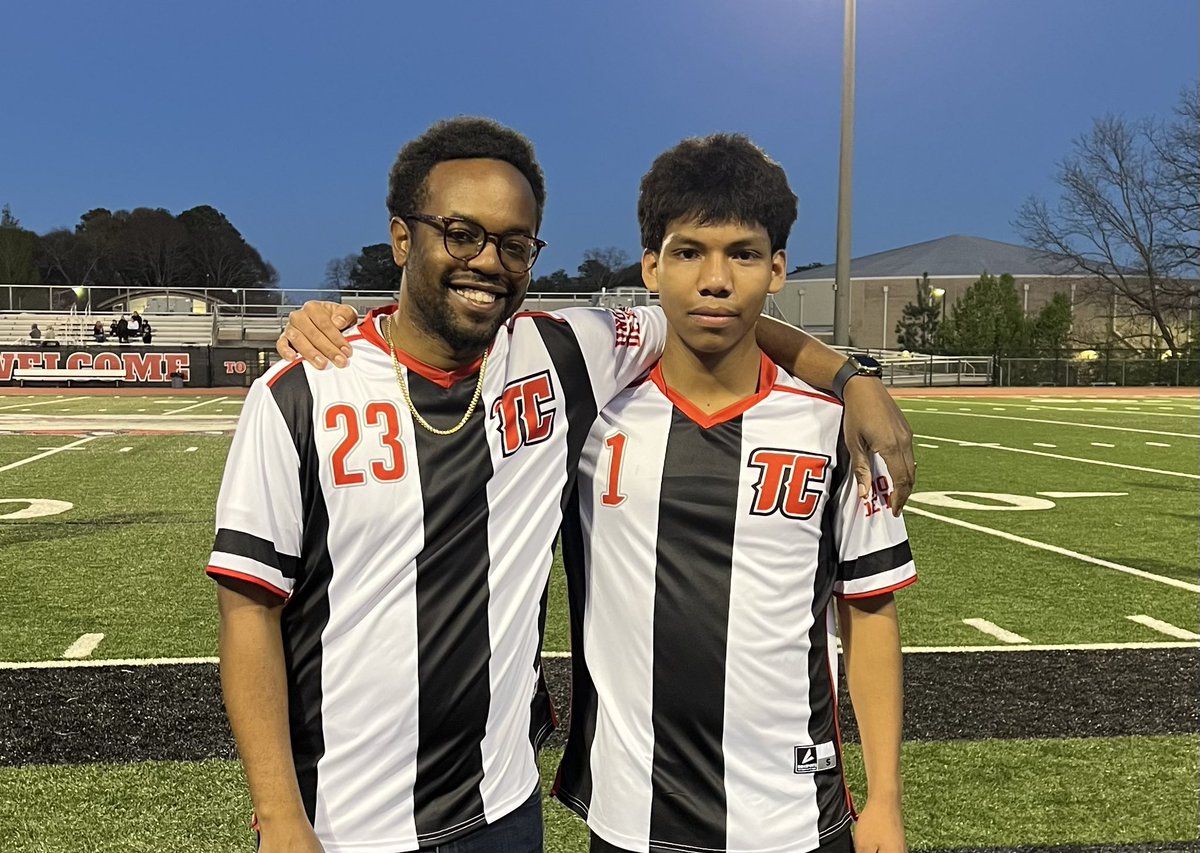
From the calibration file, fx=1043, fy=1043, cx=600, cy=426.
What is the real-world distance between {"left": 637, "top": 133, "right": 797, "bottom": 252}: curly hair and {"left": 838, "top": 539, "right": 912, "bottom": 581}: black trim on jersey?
22.7 inches

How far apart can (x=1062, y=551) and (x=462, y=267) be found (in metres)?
6.52

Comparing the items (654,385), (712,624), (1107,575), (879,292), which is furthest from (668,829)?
(879,292)

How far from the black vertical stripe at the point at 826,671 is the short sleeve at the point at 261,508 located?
2.94ft

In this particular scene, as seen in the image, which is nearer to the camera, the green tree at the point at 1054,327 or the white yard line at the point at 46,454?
the white yard line at the point at 46,454

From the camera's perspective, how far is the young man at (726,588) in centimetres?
177

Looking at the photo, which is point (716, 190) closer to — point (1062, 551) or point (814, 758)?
point (814, 758)

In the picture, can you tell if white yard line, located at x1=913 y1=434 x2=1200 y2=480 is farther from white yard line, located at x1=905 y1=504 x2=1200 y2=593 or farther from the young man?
the young man

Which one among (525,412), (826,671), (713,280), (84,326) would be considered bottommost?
(826,671)

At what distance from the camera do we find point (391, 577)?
1.67m

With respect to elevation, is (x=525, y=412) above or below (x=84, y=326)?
below

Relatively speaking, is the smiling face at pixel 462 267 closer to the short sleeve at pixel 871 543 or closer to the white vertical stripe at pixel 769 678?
the white vertical stripe at pixel 769 678

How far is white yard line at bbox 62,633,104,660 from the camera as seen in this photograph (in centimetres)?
471

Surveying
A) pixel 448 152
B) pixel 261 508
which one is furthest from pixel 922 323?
pixel 261 508

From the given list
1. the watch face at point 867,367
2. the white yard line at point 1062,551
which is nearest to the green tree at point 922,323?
the white yard line at point 1062,551
